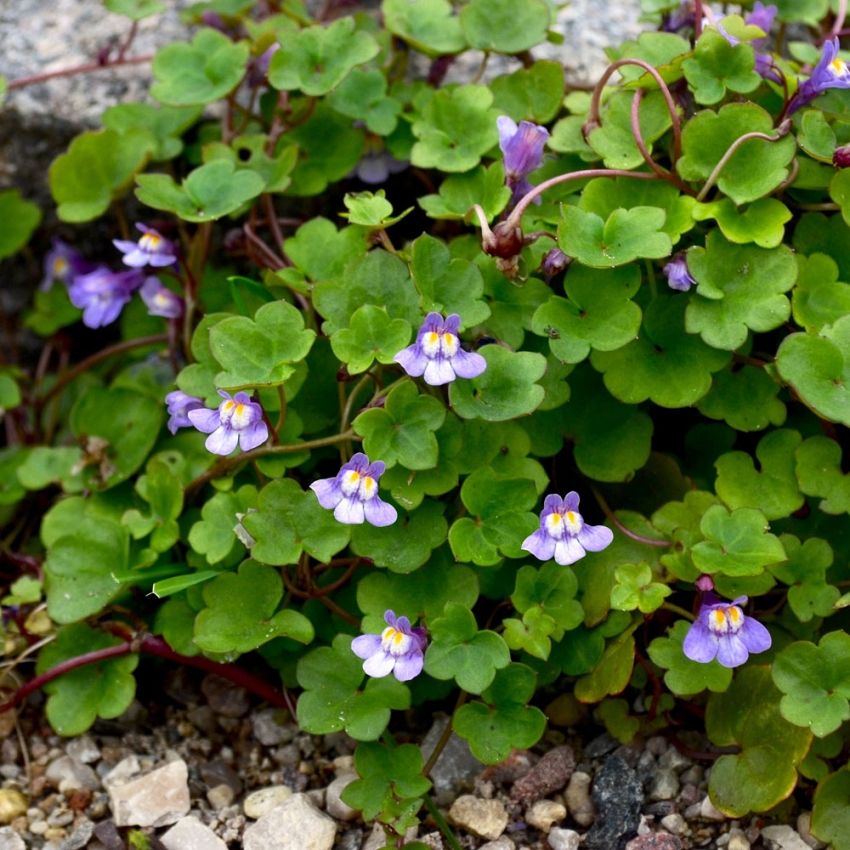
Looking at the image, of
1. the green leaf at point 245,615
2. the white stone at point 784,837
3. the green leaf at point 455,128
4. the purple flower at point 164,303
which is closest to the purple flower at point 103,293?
the purple flower at point 164,303

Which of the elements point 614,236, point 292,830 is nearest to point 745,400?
point 614,236

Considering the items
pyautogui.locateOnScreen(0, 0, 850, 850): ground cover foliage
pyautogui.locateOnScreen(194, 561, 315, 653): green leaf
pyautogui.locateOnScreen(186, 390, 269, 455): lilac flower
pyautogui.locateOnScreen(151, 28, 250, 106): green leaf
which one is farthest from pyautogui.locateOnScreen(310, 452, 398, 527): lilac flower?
pyautogui.locateOnScreen(151, 28, 250, 106): green leaf

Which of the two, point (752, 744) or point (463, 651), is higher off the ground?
point (463, 651)

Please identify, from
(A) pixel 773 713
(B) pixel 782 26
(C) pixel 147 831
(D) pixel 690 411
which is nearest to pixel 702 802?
(A) pixel 773 713

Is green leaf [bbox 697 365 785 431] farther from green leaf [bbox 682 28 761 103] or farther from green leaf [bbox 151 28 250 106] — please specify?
green leaf [bbox 151 28 250 106]

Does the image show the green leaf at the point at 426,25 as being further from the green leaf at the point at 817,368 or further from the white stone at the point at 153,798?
the white stone at the point at 153,798

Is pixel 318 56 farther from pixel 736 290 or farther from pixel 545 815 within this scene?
pixel 545 815
